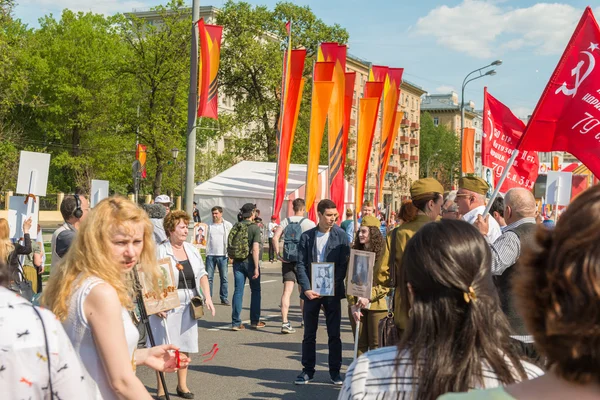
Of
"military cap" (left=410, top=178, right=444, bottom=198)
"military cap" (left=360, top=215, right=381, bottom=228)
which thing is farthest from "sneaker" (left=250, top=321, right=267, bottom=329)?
"military cap" (left=410, top=178, right=444, bottom=198)

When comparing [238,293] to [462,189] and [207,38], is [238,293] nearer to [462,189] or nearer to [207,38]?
[462,189]

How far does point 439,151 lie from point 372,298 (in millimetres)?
101427

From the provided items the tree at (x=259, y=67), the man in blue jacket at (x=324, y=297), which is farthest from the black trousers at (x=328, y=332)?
the tree at (x=259, y=67)

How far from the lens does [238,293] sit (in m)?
11.2

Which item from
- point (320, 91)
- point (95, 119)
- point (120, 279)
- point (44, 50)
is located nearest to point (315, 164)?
point (320, 91)

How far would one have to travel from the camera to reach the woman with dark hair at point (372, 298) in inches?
250

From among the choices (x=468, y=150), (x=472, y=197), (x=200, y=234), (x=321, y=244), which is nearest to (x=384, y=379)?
(x=472, y=197)

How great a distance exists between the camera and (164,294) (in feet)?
20.9

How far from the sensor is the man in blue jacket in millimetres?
7742

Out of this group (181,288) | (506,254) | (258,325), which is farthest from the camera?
(258,325)

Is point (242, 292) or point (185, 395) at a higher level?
point (242, 292)

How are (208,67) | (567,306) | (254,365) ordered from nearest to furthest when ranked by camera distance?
1. (567,306)
2. (254,365)
3. (208,67)

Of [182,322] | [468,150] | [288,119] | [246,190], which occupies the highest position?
[468,150]

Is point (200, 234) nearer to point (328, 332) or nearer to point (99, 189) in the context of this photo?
point (99, 189)
